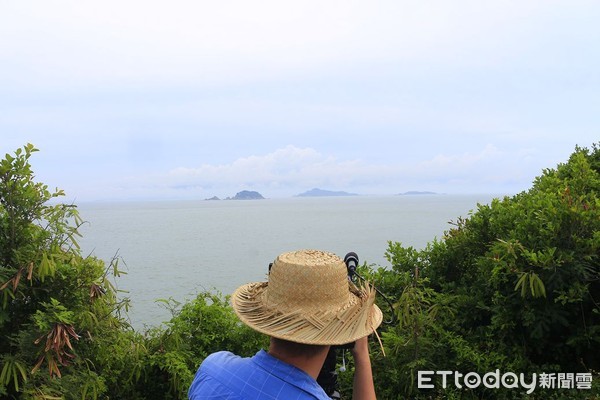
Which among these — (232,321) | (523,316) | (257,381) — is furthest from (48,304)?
(523,316)

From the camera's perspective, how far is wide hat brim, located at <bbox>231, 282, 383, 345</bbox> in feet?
5.48

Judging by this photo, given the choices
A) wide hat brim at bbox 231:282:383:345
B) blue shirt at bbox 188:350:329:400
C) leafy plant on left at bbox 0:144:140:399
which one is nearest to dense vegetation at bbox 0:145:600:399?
leafy plant on left at bbox 0:144:140:399

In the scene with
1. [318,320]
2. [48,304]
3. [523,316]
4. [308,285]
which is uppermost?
[308,285]

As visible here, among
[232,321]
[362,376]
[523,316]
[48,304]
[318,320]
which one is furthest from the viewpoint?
[232,321]

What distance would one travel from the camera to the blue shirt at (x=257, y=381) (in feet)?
5.16

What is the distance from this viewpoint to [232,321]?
4.52 meters

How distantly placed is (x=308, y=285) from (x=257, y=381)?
1.31ft

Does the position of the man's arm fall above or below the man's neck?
below

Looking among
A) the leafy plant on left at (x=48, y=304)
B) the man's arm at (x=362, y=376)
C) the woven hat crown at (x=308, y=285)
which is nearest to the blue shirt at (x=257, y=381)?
the woven hat crown at (x=308, y=285)

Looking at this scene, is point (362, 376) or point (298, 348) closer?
point (298, 348)

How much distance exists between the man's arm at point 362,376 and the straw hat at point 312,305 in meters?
0.17

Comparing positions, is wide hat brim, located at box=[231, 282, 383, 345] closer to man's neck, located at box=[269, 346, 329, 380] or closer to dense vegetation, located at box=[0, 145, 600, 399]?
man's neck, located at box=[269, 346, 329, 380]

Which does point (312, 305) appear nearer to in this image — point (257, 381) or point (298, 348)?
point (298, 348)

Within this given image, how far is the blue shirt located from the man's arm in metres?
0.35
